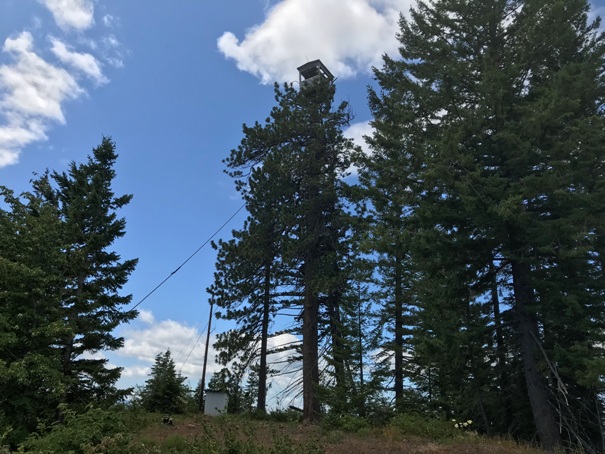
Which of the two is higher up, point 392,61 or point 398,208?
point 392,61

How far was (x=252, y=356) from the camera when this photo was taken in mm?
22844

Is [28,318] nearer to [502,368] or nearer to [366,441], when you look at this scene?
[366,441]

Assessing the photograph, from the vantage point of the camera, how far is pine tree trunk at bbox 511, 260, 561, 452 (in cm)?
1078

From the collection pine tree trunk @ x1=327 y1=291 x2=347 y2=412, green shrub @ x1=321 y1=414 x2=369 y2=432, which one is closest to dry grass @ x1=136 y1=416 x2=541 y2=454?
green shrub @ x1=321 y1=414 x2=369 y2=432

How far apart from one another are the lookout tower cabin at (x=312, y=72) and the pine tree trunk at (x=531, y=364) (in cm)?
1430

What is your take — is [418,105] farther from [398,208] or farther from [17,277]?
[17,277]

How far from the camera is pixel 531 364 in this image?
11.4m

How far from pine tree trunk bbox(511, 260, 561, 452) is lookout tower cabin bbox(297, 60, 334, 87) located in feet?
46.9

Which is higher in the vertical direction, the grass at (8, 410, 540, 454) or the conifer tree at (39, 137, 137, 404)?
the conifer tree at (39, 137, 137, 404)

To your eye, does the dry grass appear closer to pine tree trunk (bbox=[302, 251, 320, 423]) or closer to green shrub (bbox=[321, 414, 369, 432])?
green shrub (bbox=[321, 414, 369, 432])

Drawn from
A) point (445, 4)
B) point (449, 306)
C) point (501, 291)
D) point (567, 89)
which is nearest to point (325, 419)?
point (449, 306)

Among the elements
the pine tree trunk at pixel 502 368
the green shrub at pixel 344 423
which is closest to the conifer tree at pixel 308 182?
the green shrub at pixel 344 423

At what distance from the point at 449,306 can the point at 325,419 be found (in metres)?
5.83

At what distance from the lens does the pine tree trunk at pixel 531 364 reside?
35.4 ft
